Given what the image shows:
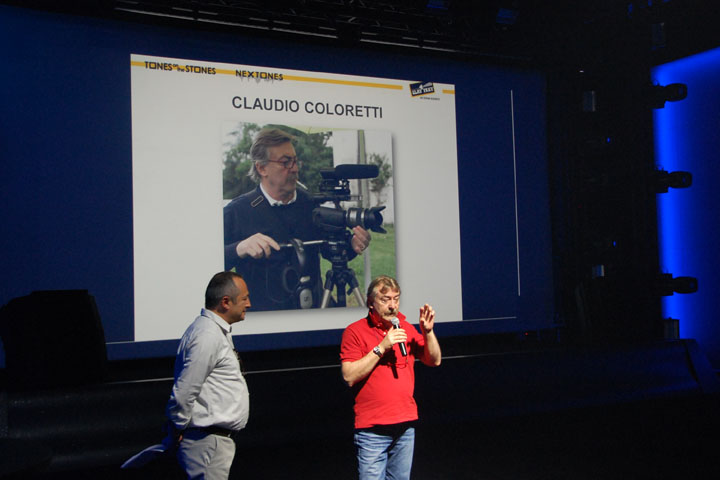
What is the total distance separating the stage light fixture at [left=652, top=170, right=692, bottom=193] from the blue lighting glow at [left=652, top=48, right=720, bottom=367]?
0.21 m

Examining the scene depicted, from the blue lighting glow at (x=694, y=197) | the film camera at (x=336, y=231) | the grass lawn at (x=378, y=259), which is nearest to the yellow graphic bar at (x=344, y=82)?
the film camera at (x=336, y=231)

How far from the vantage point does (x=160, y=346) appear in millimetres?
5102

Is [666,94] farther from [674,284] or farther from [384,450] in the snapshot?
[384,450]

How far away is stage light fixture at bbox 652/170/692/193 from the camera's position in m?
6.63

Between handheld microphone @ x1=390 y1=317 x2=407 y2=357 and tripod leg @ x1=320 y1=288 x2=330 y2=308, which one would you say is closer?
handheld microphone @ x1=390 y1=317 x2=407 y2=357

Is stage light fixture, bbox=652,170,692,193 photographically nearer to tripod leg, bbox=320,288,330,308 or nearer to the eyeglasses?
tripod leg, bbox=320,288,330,308

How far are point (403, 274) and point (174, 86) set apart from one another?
103 inches

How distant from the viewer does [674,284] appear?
6.56 metres

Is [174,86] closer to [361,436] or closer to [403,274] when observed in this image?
Result: [403,274]

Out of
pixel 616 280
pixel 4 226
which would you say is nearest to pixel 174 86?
pixel 4 226

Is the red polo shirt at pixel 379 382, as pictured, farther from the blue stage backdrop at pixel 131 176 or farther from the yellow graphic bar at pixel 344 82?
the yellow graphic bar at pixel 344 82

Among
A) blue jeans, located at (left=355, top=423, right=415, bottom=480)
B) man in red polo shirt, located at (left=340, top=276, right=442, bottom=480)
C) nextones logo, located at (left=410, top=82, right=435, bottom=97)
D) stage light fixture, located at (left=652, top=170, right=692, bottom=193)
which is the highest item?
nextones logo, located at (left=410, top=82, right=435, bottom=97)

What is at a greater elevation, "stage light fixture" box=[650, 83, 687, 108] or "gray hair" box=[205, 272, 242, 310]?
"stage light fixture" box=[650, 83, 687, 108]

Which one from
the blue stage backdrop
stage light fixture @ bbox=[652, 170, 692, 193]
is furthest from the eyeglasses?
stage light fixture @ bbox=[652, 170, 692, 193]
